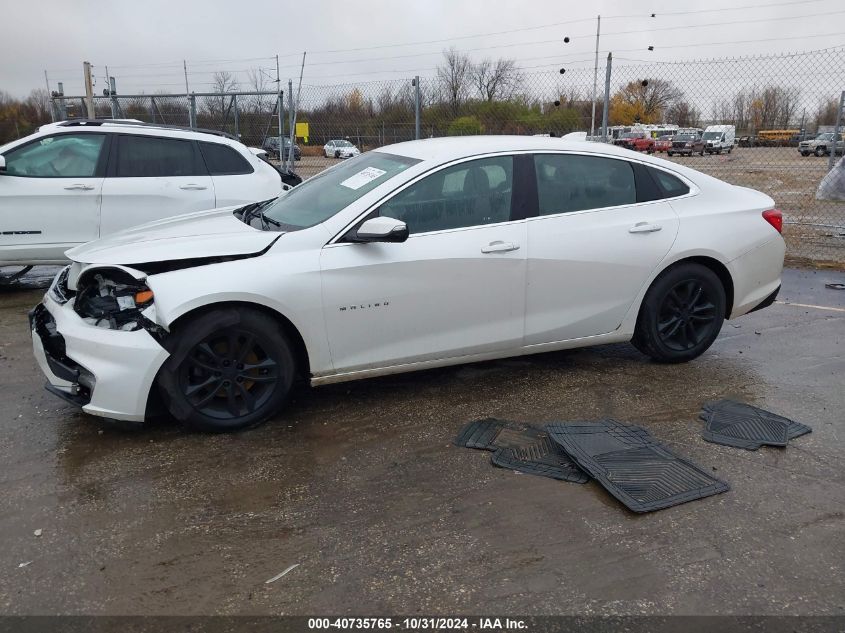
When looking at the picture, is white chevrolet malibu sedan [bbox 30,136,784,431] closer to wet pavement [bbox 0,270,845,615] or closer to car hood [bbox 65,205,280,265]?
car hood [bbox 65,205,280,265]

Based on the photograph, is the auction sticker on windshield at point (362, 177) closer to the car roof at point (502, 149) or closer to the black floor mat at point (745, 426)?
the car roof at point (502, 149)

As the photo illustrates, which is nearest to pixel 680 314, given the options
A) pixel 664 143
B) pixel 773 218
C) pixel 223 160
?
pixel 773 218

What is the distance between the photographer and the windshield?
165 inches

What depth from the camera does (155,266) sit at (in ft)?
12.3

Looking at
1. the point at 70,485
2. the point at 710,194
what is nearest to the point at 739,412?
the point at 710,194

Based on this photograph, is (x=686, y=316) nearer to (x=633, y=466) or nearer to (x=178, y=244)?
(x=633, y=466)

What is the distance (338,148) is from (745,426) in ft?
29.0

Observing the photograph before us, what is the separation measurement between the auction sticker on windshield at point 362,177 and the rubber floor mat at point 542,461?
1.85 m

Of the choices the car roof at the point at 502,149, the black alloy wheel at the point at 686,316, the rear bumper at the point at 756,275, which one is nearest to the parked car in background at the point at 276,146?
the car roof at the point at 502,149

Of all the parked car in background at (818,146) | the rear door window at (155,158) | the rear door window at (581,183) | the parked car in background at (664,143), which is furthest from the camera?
the parked car in background at (664,143)

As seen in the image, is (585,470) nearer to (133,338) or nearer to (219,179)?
(133,338)

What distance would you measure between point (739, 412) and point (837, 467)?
0.73 m

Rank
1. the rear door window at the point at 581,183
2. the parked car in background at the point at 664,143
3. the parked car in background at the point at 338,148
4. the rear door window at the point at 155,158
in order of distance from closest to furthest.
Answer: the rear door window at the point at 581,183, the rear door window at the point at 155,158, the parked car in background at the point at 338,148, the parked car in background at the point at 664,143

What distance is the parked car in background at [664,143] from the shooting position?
30.6 metres
